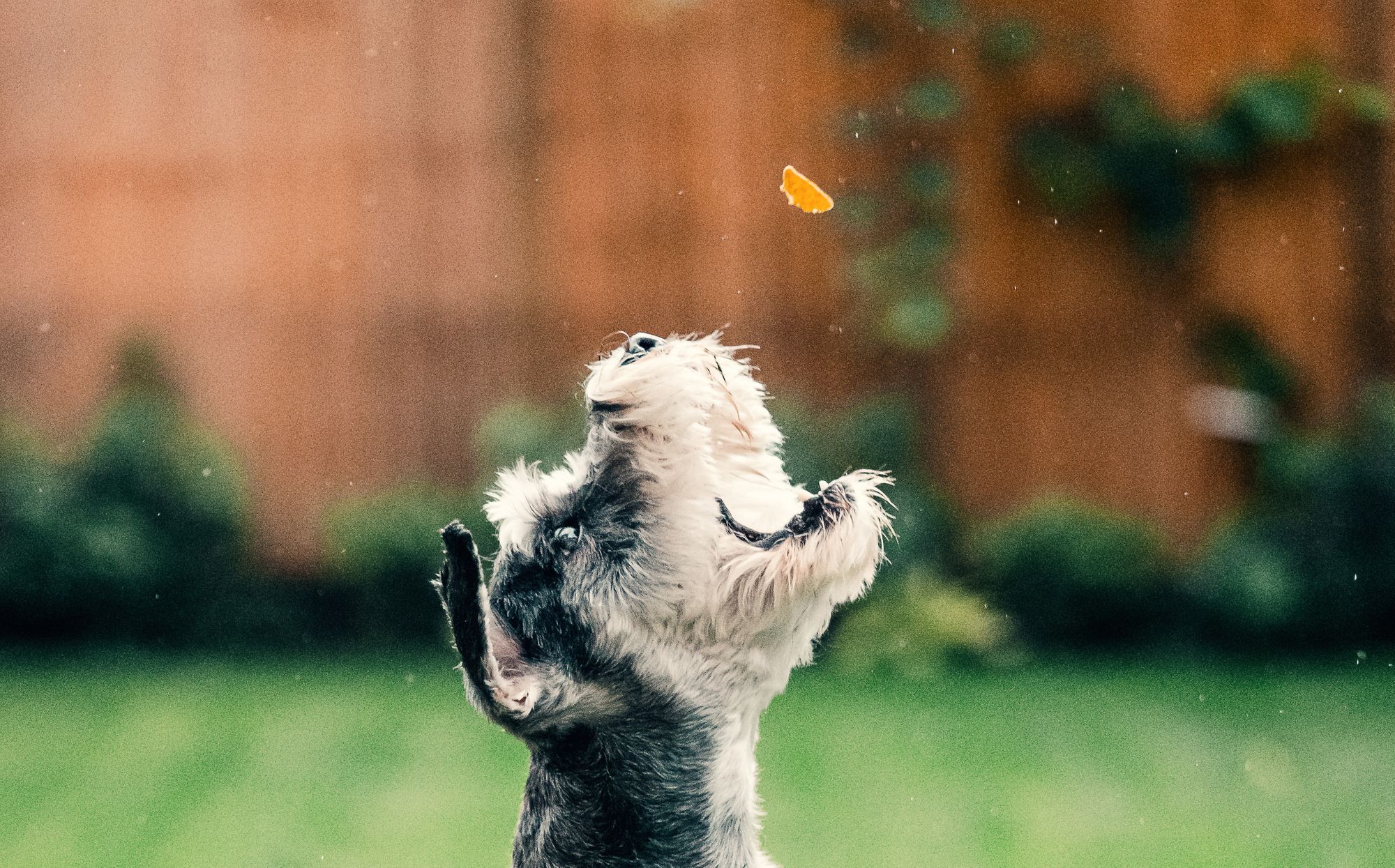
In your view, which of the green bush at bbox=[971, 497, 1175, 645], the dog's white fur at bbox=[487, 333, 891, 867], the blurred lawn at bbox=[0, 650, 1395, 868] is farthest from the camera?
the green bush at bbox=[971, 497, 1175, 645]

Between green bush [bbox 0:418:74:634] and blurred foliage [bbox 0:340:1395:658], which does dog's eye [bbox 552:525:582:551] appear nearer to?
blurred foliage [bbox 0:340:1395:658]

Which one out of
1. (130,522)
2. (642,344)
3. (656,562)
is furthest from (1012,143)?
(656,562)

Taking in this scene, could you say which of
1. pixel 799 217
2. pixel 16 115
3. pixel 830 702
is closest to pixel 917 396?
pixel 799 217

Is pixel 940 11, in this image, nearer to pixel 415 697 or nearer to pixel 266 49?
pixel 266 49

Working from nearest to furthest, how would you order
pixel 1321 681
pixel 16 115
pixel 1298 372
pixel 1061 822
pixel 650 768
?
pixel 650 768 < pixel 1061 822 < pixel 1321 681 < pixel 1298 372 < pixel 16 115

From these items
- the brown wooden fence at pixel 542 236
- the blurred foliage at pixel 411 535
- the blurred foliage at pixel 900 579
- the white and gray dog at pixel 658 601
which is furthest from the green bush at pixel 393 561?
the white and gray dog at pixel 658 601

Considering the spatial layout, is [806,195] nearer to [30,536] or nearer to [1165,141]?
[1165,141]

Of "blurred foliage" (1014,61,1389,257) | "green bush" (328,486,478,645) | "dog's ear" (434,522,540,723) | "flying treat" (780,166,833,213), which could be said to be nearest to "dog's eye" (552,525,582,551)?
"dog's ear" (434,522,540,723)
